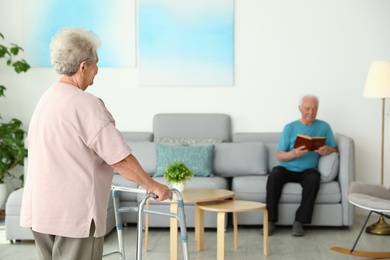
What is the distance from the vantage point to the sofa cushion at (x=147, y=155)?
6141mm

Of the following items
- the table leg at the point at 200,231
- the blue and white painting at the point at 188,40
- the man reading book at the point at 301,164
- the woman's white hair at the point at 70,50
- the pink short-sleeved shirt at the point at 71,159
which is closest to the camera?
the pink short-sleeved shirt at the point at 71,159

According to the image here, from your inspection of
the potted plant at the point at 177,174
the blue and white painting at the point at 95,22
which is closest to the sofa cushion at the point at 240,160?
the potted plant at the point at 177,174

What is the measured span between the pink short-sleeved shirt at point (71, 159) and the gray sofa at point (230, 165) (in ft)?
9.89

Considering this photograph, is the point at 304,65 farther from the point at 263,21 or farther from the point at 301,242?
the point at 301,242

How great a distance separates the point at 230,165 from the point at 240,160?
0.32 feet

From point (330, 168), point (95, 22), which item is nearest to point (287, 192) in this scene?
point (330, 168)

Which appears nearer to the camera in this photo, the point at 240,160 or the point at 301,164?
the point at 301,164

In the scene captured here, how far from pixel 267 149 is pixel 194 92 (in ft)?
3.00

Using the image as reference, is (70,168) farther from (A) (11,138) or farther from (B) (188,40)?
(B) (188,40)

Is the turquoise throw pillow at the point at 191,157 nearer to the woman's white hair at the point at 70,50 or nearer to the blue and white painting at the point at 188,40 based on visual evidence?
the blue and white painting at the point at 188,40

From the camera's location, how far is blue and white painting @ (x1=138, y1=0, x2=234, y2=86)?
6555mm

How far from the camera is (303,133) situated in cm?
604

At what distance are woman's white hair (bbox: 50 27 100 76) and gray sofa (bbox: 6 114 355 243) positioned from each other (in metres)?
3.04

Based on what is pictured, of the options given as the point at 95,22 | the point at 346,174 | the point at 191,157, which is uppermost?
the point at 95,22
